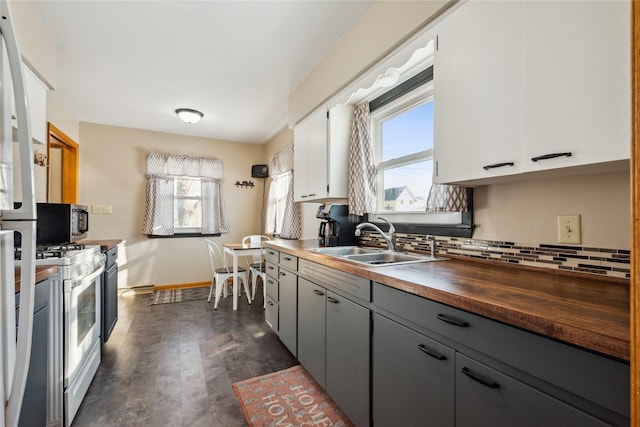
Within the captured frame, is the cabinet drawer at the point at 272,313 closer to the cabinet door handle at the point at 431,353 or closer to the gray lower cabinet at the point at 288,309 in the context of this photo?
the gray lower cabinet at the point at 288,309

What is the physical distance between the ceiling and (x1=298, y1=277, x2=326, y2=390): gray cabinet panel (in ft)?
5.76

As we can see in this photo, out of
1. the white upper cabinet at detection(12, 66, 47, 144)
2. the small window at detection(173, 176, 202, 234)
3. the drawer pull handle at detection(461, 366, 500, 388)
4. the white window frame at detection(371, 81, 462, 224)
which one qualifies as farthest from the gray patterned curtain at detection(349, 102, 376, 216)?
the small window at detection(173, 176, 202, 234)

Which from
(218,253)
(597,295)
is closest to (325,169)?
(597,295)

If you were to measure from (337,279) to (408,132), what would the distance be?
133cm

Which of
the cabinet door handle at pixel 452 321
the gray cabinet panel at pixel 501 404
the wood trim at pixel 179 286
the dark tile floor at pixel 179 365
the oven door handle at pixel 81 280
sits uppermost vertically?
the cabinet door handle at pixel 452 321

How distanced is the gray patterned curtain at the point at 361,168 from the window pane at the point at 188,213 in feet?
10.3

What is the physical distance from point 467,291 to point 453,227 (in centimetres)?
84

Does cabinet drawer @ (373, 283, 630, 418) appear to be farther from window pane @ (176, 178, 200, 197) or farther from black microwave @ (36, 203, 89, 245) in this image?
window pane @ (176, 178, 200, 197)

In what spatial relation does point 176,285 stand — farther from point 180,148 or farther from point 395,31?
point 395,31

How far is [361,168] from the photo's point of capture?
2490mm

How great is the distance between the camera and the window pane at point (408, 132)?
2.09 metres

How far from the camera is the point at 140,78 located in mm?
2742

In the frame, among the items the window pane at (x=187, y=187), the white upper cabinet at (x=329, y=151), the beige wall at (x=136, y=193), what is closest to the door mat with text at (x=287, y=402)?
the white upper cabinet at (x=329, y=151)

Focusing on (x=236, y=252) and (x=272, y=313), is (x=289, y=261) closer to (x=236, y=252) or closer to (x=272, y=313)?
(x=272, y=313)
